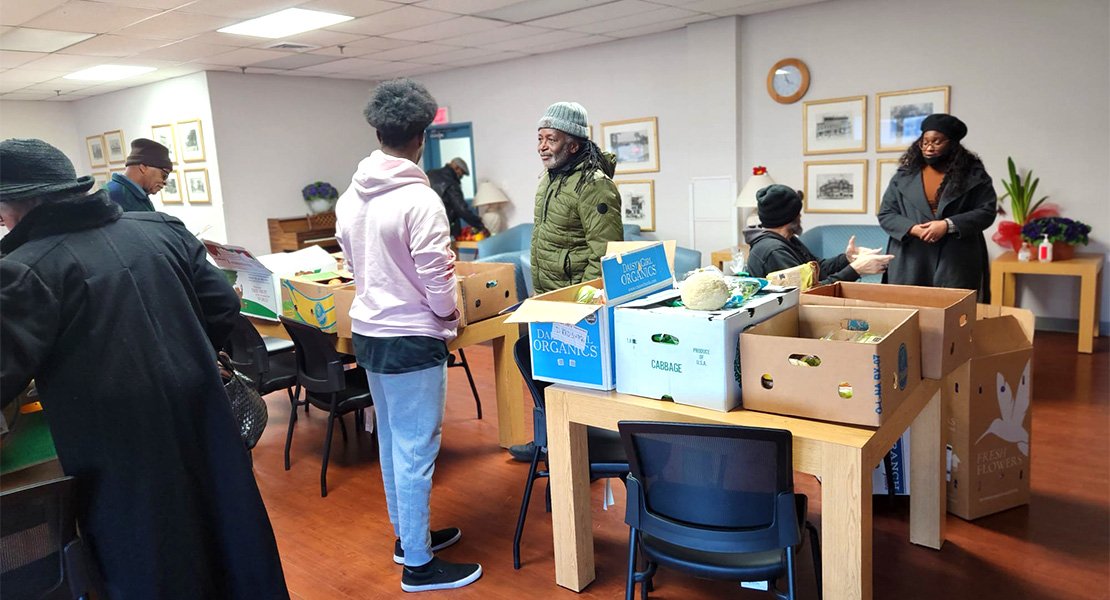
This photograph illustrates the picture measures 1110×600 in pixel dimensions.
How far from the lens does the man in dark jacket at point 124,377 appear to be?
1580 millimetres

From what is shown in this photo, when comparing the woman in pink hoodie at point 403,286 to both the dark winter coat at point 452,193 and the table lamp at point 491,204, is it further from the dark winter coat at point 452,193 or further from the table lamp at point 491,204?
the table lamp at point 491,204

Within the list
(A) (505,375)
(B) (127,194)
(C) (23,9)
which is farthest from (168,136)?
(A) (505,375)

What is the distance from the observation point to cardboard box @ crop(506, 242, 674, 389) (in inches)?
85.4

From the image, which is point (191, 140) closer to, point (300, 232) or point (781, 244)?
point (300, 232)

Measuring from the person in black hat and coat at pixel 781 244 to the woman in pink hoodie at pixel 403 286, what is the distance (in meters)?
1.18

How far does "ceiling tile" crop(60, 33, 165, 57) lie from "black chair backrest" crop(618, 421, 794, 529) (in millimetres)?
5659

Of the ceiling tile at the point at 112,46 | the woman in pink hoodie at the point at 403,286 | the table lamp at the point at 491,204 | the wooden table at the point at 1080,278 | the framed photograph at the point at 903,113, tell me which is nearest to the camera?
the woman in pink hoodie at the point at 403,286

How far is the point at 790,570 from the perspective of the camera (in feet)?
5.95

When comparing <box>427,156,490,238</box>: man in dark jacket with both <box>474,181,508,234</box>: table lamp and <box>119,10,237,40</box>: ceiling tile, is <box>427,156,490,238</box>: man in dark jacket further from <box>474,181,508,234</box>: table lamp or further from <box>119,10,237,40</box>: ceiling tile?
<box>119,10,237,40</box>: ceiling tile

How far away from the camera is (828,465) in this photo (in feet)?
5.95

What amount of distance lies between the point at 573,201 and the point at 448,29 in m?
3.56

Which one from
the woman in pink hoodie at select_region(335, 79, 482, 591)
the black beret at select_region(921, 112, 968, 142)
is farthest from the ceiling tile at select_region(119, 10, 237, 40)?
the black beret at select_region(921, 112, 968, 142)

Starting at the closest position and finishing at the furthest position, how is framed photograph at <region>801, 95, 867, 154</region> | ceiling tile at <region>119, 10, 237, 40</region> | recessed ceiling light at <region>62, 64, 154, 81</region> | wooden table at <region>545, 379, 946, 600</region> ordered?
wooden table at <region>545, 379, 946, 600</region> → ceiling tile at <region>119, 10, 237, 40</region> → framed photograph at <region>801, 95, 867, 154</region> → recessed ceiling light at <region>62, 64, 154, 81</region>

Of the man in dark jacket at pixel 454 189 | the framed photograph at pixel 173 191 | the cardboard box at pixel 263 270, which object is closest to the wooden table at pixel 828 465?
the cardboard box at pixel 263 270
